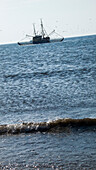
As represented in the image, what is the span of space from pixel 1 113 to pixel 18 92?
19.9 ft

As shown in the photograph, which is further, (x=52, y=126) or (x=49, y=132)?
(x=52, y=126)

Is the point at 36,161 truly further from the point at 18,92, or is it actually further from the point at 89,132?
the point at 18,92

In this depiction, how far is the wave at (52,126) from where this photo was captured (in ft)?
36.9

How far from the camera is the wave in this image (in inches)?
443

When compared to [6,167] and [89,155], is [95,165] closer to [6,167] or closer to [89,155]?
[89,155]

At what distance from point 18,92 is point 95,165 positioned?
13.4m

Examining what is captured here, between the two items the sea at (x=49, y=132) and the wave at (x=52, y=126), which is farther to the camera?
the wave at (x=52, y=126)

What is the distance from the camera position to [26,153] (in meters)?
9.05

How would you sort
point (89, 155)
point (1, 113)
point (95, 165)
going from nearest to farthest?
point (95, 165)
point (89, 155)
point (1, 113)

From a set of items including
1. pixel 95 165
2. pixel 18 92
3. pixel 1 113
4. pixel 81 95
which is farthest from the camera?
pixel 18 92

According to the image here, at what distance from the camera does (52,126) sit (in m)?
11.5

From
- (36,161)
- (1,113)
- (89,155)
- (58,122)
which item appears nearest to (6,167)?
(36,161)

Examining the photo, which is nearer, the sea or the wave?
the sea

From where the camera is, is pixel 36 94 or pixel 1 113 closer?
pixel 1 113
